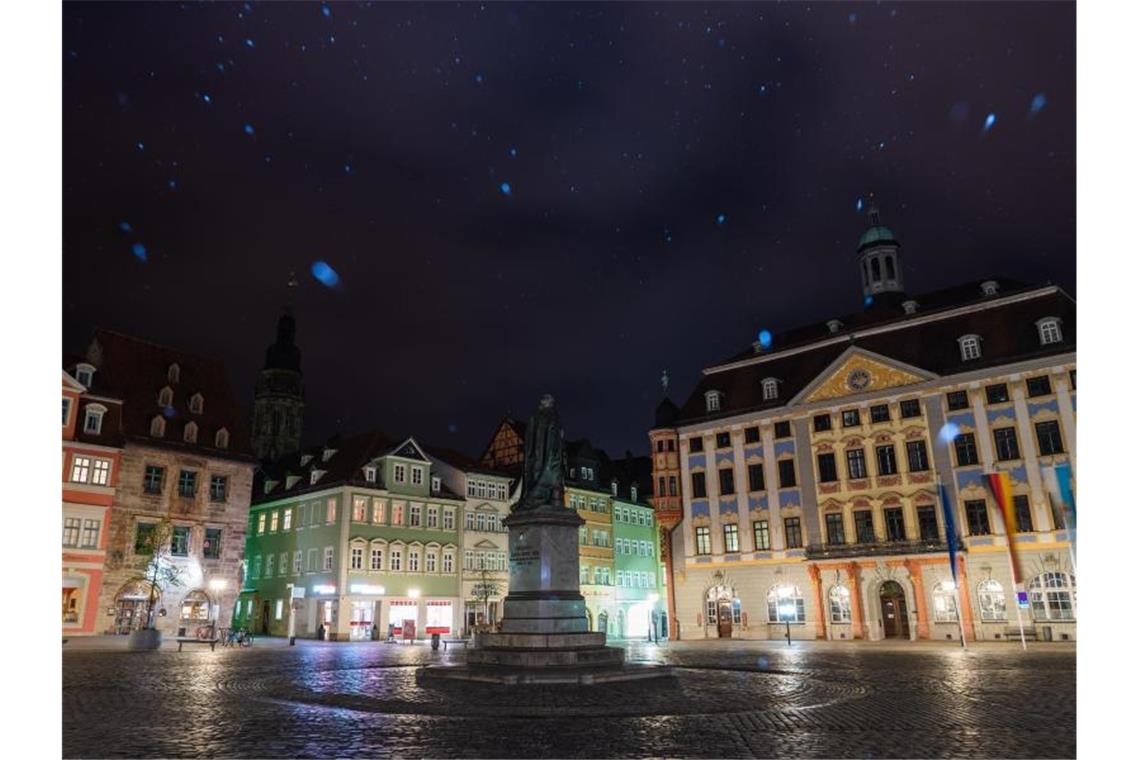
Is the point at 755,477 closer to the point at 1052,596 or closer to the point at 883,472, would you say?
the point at 883,472

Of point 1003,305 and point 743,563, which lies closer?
point 1003,305

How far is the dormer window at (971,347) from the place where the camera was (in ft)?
133

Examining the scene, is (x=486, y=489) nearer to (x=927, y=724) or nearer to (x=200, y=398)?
(x=200, y=398)

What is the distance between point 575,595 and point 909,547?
29.2m

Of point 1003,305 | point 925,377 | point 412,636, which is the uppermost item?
point 1003,305

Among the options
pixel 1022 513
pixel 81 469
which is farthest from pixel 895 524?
→ pixel 81 469

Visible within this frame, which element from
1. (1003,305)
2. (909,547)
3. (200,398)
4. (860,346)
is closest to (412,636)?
(200,398)

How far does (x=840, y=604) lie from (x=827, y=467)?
7121 millimetres

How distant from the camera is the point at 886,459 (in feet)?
138

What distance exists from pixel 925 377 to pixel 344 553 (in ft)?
109

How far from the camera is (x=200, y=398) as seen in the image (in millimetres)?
46219

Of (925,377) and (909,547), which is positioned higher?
(925,377)
